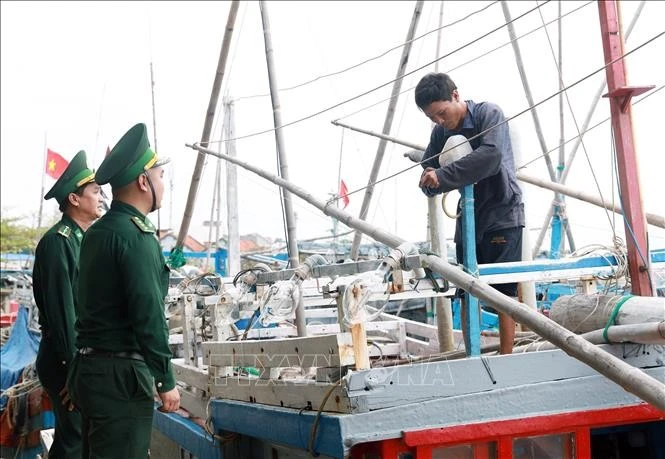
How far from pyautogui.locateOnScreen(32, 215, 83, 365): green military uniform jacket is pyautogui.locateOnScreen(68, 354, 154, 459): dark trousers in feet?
3.08

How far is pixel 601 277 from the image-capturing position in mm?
3955

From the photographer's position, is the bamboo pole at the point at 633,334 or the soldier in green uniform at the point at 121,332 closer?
the bamboo pole at the point at 633,334

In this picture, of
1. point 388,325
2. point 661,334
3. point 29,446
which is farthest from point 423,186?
point 29,446

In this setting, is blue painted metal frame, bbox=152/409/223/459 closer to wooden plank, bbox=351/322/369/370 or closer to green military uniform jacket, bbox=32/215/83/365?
green military uniform jacket, bbox=32/215/83/365

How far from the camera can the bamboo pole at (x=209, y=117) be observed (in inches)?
277

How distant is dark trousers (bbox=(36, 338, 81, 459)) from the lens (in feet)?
13.7

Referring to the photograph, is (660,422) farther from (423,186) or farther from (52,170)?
(52,170)

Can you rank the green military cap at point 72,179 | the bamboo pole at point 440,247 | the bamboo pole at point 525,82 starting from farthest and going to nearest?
the bamboo pole at point 525,82 → the green military cap at point 72,179 → the bamboo pole at point 440,247

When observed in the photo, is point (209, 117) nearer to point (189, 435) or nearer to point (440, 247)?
point (189, 435)

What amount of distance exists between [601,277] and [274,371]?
1644mm

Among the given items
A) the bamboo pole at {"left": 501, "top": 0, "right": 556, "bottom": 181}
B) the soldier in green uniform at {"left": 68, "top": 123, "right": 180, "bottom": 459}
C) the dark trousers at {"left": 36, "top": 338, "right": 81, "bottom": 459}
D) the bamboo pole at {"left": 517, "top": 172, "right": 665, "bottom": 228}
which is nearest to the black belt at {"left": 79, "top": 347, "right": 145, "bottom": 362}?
the soldier in green uniform at {"left": 68, "top": 123, "right": 180, "bottom": 459}

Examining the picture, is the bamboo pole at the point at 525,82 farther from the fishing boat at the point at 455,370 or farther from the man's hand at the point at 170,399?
the man's hand at the point at 170,399

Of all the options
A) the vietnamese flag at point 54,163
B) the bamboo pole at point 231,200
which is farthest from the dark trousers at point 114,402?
the vietnamese flag at point 54,163

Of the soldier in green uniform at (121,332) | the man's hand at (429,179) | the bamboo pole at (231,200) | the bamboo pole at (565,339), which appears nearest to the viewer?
the bamboo pole at (565,339)
